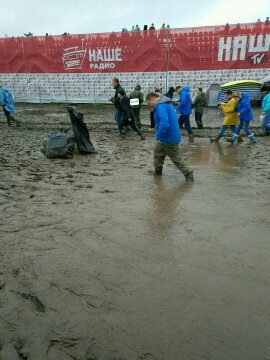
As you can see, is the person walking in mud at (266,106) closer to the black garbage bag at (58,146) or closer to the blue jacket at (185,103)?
the blue jacket at (185,103)

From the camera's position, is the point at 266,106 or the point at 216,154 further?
the point at 266,106

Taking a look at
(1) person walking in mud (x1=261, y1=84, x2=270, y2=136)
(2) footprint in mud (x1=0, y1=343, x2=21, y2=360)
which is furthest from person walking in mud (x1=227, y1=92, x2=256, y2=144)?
(2) footprint in mud (x1=0, y1=343, x2=21, y2=360)

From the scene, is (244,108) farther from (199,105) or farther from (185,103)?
(199,105)

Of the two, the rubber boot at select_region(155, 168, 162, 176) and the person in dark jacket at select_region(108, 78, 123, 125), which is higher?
the person in dark jacket at select_region(108, 78, 123, 125)

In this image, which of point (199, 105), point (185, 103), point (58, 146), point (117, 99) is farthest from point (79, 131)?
point (199, 105)

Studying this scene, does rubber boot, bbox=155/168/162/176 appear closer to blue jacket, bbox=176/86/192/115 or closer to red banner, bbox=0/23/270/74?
blue jacket, bbox=176/86/192/115

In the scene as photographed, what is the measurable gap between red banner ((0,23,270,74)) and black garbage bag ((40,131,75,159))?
1206 cm

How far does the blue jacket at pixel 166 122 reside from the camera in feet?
16.6

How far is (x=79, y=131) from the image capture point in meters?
7.38

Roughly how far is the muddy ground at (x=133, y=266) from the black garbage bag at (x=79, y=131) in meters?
1.81

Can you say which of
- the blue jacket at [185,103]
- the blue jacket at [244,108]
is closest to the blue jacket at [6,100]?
the blue jacket at [185,103]

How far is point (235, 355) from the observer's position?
6.27 feet

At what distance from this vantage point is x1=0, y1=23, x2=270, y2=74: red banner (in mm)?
16156

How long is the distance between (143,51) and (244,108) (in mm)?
10926
